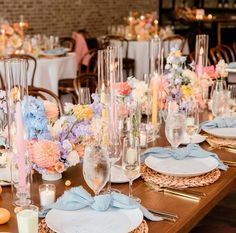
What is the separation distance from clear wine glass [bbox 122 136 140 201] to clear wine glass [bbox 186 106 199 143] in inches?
25.0

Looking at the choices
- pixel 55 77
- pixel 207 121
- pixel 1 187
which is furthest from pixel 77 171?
pixel 55 77

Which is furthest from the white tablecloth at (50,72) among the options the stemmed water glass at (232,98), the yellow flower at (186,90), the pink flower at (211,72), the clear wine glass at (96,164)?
the clear wine glass at (96,164)

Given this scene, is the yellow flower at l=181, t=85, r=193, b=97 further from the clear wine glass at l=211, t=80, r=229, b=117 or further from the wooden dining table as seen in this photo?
the wooden dining table

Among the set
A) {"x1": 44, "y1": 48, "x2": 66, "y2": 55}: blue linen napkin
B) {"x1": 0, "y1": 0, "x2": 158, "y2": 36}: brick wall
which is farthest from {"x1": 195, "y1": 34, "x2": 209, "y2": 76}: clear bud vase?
{"x1": 0, "y1": 0, "x2": 158, "y2": 36}: brick wall

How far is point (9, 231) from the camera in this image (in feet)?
4.93

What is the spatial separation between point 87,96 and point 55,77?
3637 millimetres

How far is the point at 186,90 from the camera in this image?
2729 mm

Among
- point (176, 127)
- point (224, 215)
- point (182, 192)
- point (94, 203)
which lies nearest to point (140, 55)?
point (224, 215)

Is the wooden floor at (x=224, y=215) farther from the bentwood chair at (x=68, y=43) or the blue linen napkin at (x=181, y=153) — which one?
the bentwood chair at (x=68, y=43)

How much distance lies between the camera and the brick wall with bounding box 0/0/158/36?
7.81m

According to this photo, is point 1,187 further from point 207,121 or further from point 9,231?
point 207,121

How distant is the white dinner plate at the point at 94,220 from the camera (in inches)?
57.3

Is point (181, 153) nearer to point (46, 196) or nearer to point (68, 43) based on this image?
point (46, 196)

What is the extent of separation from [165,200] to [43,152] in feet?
1.48
